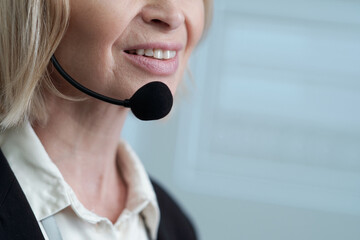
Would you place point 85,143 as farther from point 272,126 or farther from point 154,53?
point 272,126

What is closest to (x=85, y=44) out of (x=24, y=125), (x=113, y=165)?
(x=24, y=125)

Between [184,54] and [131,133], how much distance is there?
829 millimetres

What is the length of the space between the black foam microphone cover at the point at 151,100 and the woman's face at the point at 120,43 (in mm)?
29

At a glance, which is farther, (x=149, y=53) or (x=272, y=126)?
(x=272, y=126)

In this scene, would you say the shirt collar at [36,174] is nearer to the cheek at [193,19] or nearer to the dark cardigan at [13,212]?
the dark cardigan at [13,212]

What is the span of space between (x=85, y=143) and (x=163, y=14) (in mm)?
249

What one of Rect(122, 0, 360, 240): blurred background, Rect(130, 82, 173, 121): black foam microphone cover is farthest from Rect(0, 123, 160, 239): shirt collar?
Rect(122, 0, 360, 240): blurred background

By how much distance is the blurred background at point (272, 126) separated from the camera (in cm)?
153

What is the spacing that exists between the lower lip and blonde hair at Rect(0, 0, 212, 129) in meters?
0.11

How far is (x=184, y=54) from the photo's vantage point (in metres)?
0.83

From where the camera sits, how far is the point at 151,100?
0.69 metres

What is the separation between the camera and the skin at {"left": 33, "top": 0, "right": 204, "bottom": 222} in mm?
687

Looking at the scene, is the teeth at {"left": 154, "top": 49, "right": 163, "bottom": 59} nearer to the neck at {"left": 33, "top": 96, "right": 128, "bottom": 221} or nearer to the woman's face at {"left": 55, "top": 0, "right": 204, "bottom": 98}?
the woman's face at {"left": 55, "top": 0, "right": 204, "bottom": 98}

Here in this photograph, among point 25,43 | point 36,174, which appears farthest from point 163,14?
point 36,174
